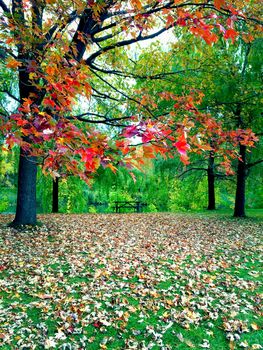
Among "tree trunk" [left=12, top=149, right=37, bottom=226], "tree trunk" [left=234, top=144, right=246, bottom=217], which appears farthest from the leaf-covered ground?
"tree trunk" [left=234, top=144, right=246, bottom=217]

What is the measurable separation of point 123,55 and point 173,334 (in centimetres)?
806

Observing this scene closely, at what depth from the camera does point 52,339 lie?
135 inches

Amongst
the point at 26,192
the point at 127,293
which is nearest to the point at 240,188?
the point at 26,192

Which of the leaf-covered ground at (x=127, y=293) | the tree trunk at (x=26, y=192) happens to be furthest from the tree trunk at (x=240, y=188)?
the tree trunk at (x=26, y=192)

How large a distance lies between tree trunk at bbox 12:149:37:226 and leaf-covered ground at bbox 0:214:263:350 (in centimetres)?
105

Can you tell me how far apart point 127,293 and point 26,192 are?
5490 millimetres

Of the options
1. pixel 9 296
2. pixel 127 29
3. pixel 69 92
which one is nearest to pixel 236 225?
pixel 127 29

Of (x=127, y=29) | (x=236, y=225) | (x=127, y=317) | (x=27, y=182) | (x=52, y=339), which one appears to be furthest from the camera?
(x=236, y=225)

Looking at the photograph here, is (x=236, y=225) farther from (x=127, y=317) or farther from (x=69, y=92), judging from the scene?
(x=69, y=92)

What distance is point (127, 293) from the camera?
461 centimetres

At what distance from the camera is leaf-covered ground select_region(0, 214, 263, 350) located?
3510mm

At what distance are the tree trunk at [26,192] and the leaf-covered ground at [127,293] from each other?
1048mm

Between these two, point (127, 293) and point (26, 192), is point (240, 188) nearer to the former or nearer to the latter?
point (26, 192)

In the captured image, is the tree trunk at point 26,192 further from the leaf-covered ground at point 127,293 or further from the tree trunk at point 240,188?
the tree trunk at point 240,188
